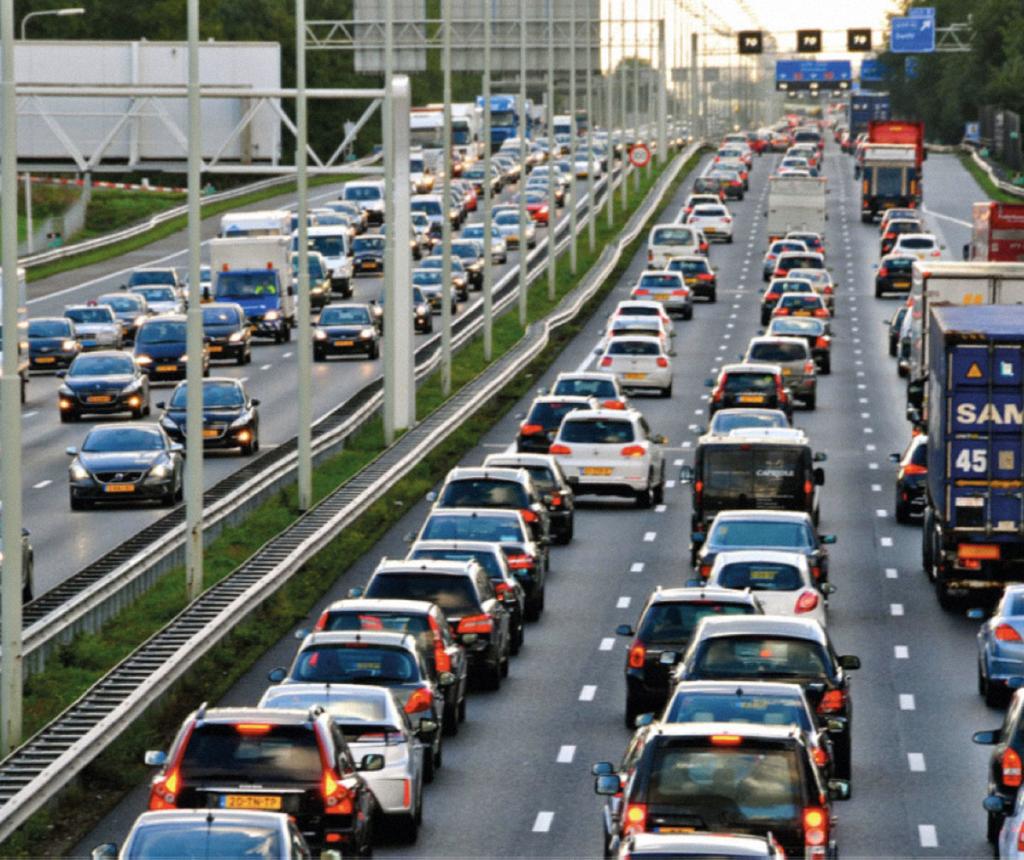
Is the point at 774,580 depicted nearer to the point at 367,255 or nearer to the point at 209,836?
the point at 209,836

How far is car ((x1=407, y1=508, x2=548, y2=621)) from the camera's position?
36.9 metres

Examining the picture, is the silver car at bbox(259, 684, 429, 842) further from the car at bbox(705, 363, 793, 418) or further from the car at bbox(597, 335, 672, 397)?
the car at bbox(597, 335, 672, 397)

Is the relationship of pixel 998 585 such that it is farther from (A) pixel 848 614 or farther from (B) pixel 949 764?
(B) pixel 949 764

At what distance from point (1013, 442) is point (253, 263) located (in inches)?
1715

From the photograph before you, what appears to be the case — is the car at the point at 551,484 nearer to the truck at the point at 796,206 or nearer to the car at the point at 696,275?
the car at the point at 696,275

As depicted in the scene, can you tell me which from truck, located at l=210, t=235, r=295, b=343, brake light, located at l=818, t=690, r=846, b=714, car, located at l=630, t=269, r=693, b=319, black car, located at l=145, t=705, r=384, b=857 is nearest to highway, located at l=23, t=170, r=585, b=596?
truck, located at l=210, t=235, r=295, b=343

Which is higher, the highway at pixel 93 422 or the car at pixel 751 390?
Answer: the car at pixel 751 390

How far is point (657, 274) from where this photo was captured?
281 ft

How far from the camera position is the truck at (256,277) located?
78312 millimetres

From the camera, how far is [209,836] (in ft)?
58.7

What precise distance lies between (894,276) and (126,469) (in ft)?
159

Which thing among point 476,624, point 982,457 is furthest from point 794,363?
point 476,624

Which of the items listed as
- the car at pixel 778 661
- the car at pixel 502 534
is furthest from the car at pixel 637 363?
the car at pixel 778 661

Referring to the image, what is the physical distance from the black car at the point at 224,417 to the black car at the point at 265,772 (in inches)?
1289
